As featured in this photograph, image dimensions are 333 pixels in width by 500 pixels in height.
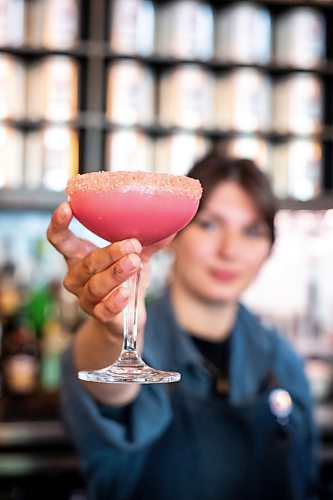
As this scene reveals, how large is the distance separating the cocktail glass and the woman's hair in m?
0.85

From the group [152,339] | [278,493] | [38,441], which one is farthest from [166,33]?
[278,493]

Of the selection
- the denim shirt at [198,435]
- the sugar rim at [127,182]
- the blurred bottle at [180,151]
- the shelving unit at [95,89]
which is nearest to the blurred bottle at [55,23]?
the shelving unit at [95,89]

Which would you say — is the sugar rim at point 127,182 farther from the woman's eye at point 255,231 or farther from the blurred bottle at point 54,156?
the blurred bottle at point 54,156

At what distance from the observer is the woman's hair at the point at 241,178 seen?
1.97 metres

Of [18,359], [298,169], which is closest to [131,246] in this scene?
[18,359]

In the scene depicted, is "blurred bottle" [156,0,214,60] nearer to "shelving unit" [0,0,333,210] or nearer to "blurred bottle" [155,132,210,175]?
"shelving unit" [0,0,333,210]

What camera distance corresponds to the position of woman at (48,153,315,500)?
66.1 inches

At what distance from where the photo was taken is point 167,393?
6.28ft

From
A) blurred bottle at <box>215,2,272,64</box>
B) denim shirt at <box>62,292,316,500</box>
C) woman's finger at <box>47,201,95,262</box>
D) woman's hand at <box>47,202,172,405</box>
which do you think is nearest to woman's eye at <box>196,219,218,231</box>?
denim shirt at <box>62,292,316,500</box>

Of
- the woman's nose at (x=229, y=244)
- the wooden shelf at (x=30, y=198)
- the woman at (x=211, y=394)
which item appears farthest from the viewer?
the wooden shelf at (x=30, y=198)

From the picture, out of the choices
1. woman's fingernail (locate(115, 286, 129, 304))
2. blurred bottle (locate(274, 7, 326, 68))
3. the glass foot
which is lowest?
the glass foot

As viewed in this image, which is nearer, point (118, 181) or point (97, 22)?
point (118, 181)

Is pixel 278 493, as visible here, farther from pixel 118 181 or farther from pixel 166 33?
pixel 166 33

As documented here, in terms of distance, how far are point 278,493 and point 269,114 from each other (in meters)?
2.09
